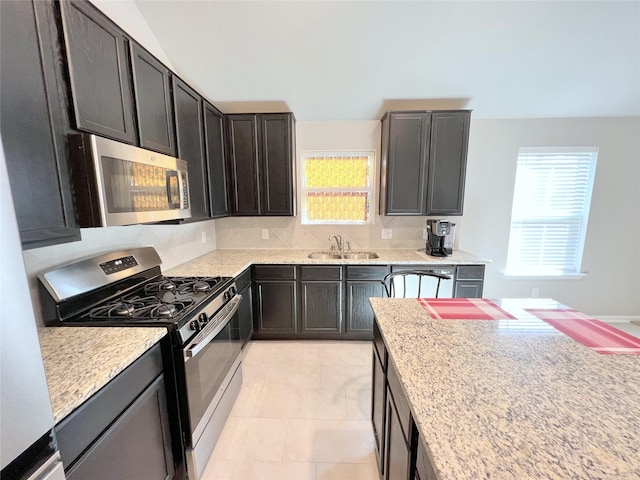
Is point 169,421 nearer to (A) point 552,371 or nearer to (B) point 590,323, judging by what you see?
(A) point 552,371

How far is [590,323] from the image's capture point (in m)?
1.21

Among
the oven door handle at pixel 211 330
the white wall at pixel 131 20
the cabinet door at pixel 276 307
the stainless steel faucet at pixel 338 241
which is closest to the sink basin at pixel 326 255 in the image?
the stainless steel faucet at pixel 338 241

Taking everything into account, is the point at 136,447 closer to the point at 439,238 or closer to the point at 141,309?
the point at 141,309

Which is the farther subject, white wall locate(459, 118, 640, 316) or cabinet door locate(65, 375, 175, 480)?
white wall locate(459, 118, 640, 316)

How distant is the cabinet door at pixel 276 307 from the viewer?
2703mm

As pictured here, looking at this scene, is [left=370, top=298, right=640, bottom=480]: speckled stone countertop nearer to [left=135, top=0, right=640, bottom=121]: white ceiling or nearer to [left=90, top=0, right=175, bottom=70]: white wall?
[left=135, top=0, right=640, bottom=121]: white ceiling

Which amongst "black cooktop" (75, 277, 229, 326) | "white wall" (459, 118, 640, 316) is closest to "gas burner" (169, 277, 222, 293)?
"black cooktop" (75, 277, 229, 326)

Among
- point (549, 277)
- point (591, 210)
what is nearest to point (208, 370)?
point (549, 277)

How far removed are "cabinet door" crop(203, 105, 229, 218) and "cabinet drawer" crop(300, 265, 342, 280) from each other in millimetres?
1078

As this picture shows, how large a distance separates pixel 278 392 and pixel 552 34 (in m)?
3.72

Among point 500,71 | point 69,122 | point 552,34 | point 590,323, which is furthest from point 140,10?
point 590,323

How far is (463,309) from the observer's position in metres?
1.38

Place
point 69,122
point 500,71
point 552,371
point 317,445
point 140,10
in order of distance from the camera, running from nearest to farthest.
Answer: point 552,371, point 69,122, point 317,445, point 140,10, point 500,71

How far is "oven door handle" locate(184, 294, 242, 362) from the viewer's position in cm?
129
